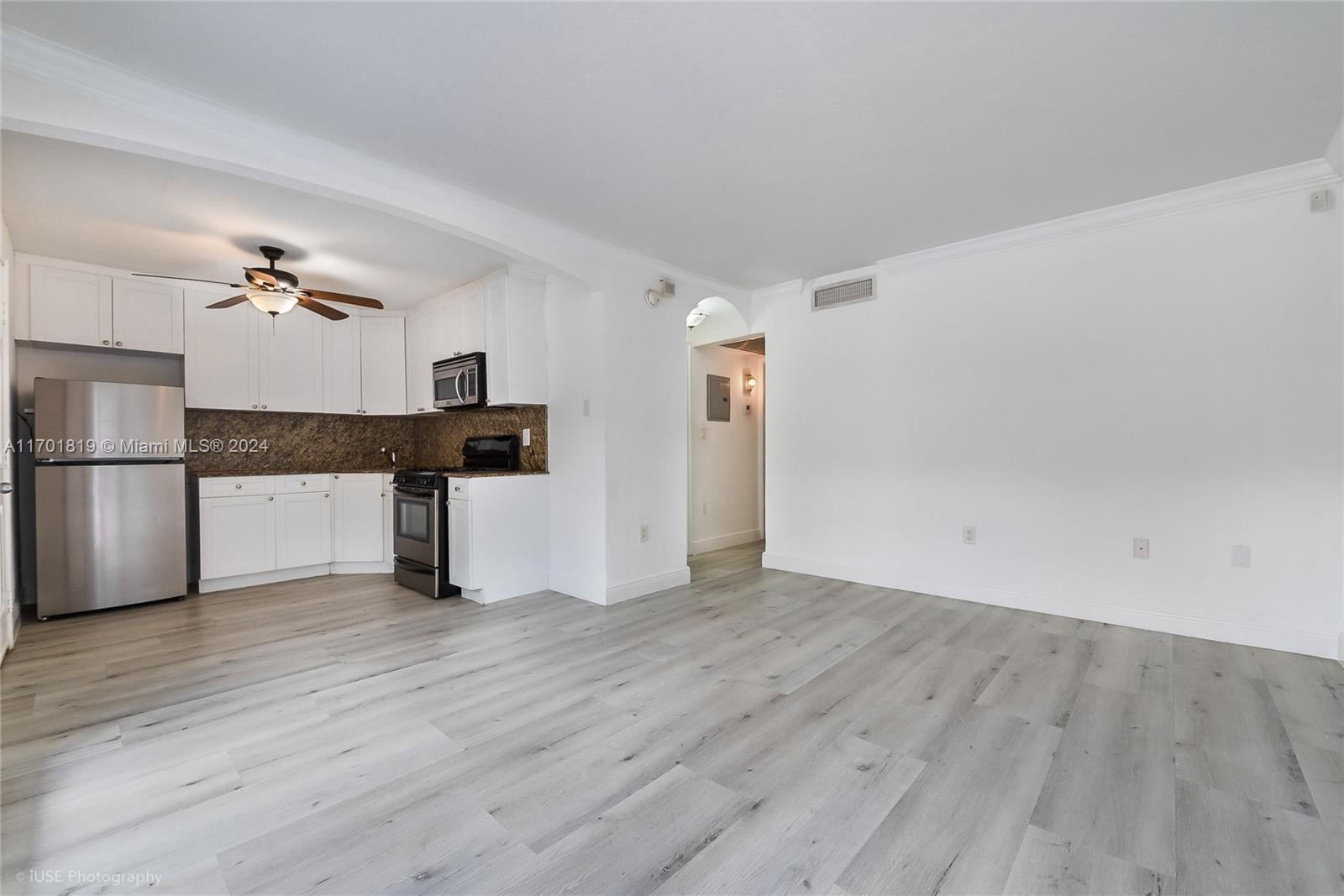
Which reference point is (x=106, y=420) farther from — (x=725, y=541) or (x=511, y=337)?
(x=725, y=541)

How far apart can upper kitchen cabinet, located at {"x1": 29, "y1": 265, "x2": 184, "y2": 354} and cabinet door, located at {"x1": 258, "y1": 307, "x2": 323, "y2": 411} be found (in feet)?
1.91

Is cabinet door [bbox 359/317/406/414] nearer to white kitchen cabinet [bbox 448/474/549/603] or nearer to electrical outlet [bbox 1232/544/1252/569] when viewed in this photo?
white kitchen cabinet [bbox 448/474/549/603]

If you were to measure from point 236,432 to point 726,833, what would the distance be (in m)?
5.39

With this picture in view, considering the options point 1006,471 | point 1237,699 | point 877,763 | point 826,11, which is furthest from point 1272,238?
point 877,763

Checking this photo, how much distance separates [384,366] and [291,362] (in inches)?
29.2

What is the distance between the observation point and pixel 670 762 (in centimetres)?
200

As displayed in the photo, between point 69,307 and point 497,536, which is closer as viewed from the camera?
point 69,307

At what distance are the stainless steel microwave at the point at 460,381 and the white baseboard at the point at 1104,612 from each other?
10.3 ft

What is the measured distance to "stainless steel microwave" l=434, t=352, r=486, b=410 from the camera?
4.37 meters

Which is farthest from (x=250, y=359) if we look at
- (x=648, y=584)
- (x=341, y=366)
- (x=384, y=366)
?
(x=648, y=584)

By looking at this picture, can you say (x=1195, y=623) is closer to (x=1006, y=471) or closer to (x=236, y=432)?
(x=1006, y=471)

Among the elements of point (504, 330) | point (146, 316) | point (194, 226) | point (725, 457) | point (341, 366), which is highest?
point (194, 226)

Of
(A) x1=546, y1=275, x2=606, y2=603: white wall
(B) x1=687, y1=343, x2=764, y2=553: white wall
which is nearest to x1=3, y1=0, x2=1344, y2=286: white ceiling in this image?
(A) x1=546, y1=275, x2=606, y2=603: white wall

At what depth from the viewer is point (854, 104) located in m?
2.34
